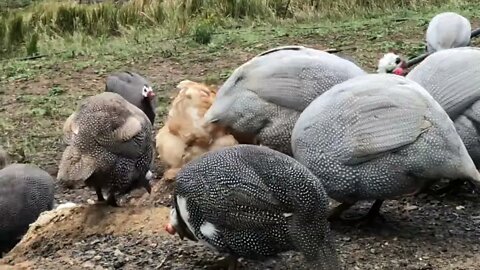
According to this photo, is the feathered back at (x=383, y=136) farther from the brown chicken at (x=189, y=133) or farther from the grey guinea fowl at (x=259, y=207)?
the brown chicken at (x=189, y=133)

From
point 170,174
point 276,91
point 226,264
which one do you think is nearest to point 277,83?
point 276,91

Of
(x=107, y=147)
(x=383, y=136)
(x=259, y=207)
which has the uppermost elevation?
(x=383, y=136)

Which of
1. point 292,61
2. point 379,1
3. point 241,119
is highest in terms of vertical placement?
point 292,61

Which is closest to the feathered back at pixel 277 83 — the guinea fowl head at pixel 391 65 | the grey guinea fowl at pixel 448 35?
the guinea fowl head at pixel 391 65

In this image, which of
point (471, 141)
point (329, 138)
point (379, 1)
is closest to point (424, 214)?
point (471, 141)

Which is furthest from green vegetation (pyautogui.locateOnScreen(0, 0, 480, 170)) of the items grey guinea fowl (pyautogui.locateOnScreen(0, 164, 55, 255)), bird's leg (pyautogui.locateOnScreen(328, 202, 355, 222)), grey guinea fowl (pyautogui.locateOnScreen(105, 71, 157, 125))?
bird's leg (pyautogui.locateOnScreen(328, 202, 355, 222))

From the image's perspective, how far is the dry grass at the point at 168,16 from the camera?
10.9 m

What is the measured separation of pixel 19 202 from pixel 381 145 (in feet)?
7.35

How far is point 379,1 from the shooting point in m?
11.2

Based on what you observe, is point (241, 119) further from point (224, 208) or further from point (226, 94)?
point (224, 208)

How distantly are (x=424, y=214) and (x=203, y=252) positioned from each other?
1140 mm

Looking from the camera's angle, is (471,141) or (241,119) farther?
(241,119)

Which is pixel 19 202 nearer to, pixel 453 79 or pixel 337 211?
pixel 337 211

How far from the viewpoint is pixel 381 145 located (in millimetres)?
3643
